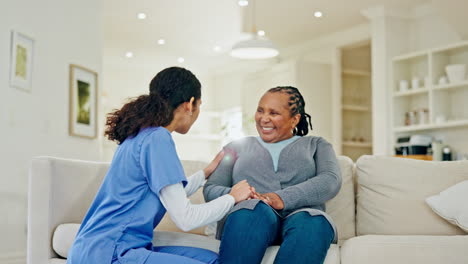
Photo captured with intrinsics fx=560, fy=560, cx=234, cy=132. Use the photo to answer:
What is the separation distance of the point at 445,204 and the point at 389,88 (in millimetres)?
4130

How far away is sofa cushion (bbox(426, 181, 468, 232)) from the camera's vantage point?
7.60 feet

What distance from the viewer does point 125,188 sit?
168 centimetres

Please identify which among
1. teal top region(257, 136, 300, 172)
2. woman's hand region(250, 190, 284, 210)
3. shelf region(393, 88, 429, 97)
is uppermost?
shelf region(393, 88, 429, 97)

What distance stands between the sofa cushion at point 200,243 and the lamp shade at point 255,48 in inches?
126

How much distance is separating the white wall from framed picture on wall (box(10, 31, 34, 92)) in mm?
45

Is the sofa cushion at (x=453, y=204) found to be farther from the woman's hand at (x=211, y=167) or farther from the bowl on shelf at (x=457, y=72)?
the bowl on shelf at (x=457, y=72)

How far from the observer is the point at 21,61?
4.13 meters

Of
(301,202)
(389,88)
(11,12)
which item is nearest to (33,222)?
(301,202)

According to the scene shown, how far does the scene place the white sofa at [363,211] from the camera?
206 cm

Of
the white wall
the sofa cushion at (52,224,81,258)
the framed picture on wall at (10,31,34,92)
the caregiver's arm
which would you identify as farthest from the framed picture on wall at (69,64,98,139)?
the caregiver's arm

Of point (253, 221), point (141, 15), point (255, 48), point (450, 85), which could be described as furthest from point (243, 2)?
point (253, 221)

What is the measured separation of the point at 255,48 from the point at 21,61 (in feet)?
6.57

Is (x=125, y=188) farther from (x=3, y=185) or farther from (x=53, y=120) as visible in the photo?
(x=53, y=120)

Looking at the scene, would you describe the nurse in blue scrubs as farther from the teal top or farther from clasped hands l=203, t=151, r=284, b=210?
the teal top
